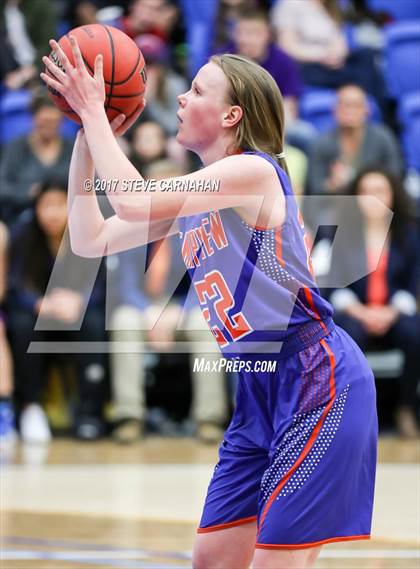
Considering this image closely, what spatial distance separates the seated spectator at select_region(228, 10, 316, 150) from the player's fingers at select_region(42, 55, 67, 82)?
6632 mm

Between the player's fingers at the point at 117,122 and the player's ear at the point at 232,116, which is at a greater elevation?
the player's ear at the point at 232,116

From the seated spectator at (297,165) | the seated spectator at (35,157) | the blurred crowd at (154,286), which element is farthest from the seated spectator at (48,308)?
the seated spectator at (297,165)

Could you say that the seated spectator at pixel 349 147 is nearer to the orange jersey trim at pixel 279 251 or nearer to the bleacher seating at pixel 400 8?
the bleacher seating at pixel 400 8

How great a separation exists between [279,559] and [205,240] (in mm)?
951

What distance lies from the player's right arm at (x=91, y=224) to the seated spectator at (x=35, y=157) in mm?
5403

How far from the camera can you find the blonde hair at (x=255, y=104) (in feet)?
11.5

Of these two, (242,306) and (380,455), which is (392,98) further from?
(242,306)

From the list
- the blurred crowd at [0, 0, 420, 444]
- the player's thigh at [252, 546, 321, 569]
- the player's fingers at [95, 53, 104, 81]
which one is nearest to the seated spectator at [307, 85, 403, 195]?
the blurred crowd at [0, 0, 420, 444]

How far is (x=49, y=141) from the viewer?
30.7 feet

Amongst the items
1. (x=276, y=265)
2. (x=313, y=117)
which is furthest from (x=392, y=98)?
(x=276, y=265)

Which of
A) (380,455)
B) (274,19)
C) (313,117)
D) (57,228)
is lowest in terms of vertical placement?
(380,455)

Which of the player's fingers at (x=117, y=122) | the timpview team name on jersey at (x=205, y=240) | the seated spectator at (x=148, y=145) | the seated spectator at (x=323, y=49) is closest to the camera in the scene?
the timpview team name on jersey at (x=205, y=240)

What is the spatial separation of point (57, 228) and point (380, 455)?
2.82 metres

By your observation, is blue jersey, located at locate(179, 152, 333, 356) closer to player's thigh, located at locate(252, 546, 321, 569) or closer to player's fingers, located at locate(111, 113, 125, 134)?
player's fingers, located at locate(111, 113, 125, 134)
